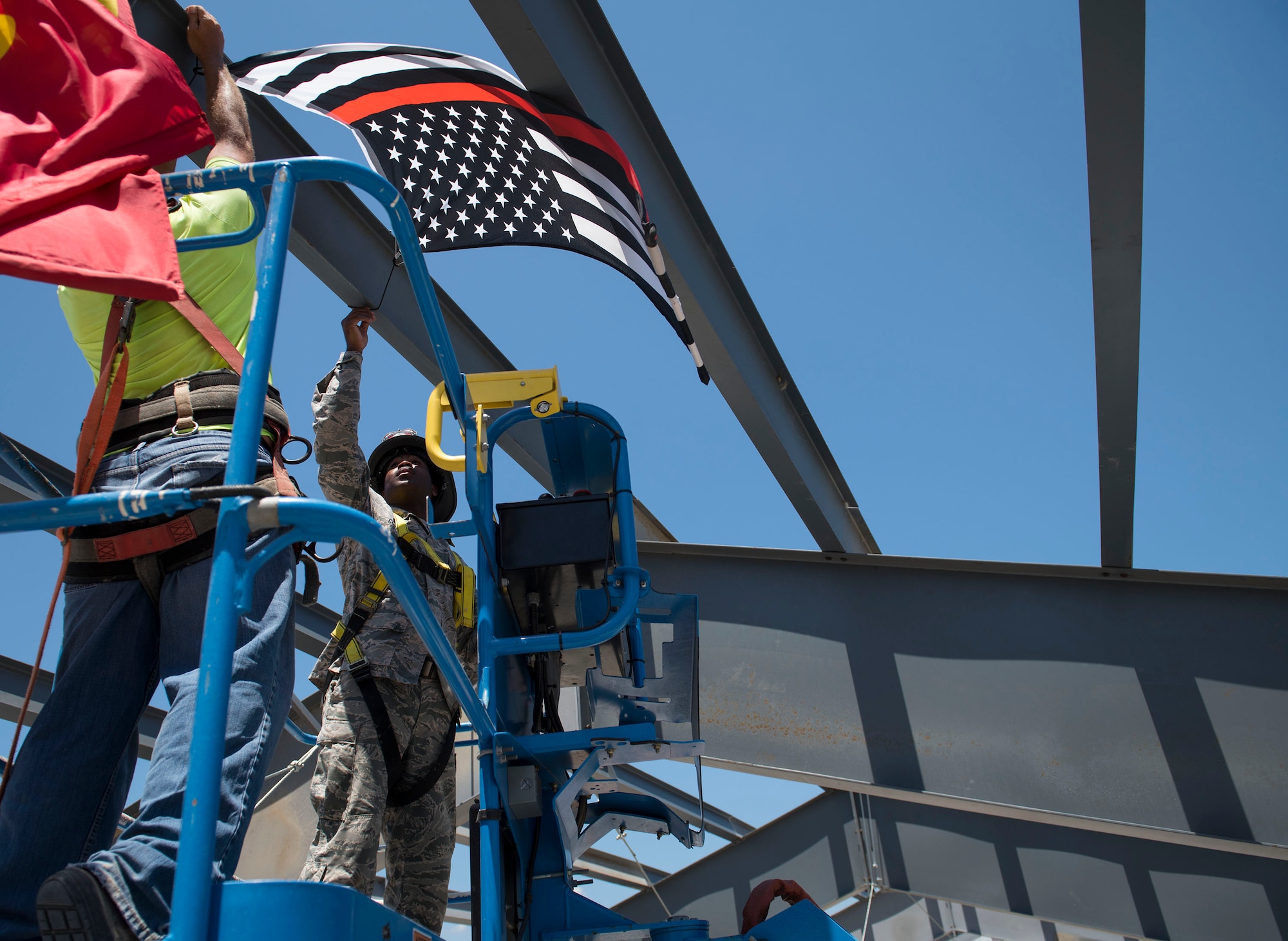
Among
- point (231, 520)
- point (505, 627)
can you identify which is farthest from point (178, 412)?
point (505, 627)

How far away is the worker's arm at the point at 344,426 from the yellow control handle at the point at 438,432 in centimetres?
21

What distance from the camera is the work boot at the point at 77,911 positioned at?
3.37ft

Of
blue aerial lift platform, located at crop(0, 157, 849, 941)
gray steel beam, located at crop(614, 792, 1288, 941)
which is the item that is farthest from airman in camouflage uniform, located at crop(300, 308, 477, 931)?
gray steel beam, located at crop(614, 792, 1288, 941)

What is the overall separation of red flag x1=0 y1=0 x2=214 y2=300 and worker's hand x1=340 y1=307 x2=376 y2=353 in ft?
3.24

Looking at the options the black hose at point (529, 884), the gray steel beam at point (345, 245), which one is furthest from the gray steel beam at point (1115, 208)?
the black hose at point (529, 884)

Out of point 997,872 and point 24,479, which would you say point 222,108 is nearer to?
point 24,479

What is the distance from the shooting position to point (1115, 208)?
3193mm

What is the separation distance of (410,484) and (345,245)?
4.06ft

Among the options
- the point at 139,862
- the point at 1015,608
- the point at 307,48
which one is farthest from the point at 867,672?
the point at 139,862

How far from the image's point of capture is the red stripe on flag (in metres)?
3.35

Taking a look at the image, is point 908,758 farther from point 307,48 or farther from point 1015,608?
point 307,48

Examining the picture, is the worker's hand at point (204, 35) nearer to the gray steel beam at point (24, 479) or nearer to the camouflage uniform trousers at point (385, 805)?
the camouflage uniform trousers at point (385, 805)

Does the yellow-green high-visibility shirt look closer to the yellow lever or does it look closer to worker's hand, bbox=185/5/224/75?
worker's hand, bbox=185/5/224/75

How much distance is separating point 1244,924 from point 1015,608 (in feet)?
9.52
